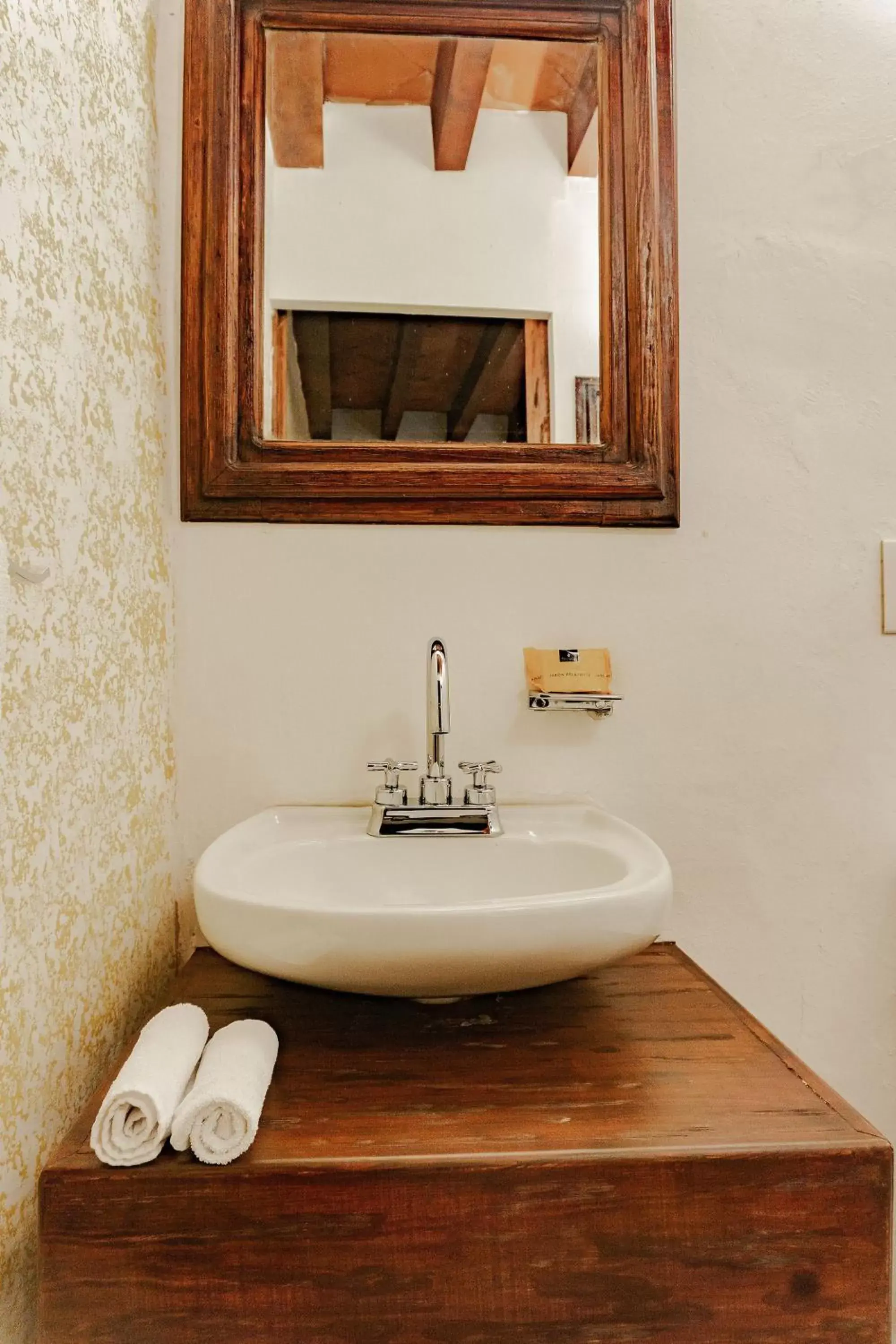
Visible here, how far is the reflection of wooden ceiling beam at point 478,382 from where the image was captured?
3.65 ft

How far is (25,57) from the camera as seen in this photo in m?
0.69

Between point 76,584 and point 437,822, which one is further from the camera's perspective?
point 437,822

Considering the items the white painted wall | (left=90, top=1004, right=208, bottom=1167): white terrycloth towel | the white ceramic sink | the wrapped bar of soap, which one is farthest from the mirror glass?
(left=90, top=1004, right=208, bottom=1167): white terrycloth towel

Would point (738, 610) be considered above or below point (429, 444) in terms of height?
below

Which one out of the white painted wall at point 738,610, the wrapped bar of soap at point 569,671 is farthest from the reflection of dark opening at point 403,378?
the wrapped bar of soap at point 569,671

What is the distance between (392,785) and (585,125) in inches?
36.0

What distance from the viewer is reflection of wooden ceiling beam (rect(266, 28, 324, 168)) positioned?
A: 1103 millimetres

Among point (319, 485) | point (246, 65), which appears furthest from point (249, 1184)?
point (246, 65)

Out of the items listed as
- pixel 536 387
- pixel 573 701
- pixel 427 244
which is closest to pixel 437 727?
pixel 573 701

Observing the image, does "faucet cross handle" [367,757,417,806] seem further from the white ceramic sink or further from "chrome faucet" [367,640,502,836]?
the white ceramic sink

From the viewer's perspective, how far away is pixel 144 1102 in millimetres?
604

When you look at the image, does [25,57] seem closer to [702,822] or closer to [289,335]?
[289,335]

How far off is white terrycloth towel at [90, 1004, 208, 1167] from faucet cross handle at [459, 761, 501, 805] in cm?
43

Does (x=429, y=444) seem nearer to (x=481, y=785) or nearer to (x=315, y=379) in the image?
(x=315, y=379)
